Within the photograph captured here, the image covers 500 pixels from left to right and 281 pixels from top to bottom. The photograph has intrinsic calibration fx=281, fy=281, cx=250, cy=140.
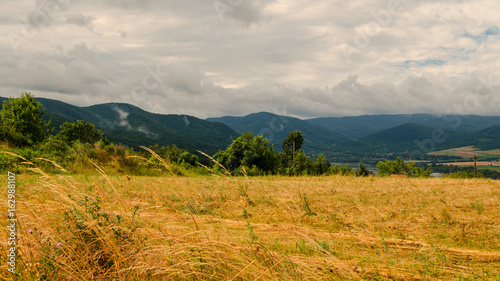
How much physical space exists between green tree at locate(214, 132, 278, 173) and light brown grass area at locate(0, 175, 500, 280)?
34.5 m

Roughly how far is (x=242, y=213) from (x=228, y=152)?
38.1 metres

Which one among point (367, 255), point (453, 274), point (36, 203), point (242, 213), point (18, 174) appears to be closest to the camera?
point (453, 274)

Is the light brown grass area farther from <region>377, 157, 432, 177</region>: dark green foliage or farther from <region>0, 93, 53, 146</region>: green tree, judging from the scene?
<region>377, 157, 432, 177</region>: dark green foliage

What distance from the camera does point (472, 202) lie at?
7.23 meters

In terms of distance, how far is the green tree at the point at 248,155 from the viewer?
4253cm

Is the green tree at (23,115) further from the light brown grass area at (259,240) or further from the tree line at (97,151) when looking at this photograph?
the light brown grass area at (259,240)

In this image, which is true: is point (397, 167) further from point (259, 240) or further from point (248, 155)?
point (259, 240)

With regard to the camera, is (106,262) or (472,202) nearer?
(106,262)

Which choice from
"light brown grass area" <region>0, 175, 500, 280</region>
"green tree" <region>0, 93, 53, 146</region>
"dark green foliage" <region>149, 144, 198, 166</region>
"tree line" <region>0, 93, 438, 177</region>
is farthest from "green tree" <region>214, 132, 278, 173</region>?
"light brown grass area" <region>0, 175, 500, 280</region>

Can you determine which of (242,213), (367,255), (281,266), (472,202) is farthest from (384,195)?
(281,266)

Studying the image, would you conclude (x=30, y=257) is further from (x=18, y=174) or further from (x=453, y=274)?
(x=18, y=174)

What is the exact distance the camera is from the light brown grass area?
2934 millimetres

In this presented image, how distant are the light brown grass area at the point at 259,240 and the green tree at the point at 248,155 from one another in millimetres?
34470

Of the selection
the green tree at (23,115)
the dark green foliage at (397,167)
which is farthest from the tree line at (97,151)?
the dark green foliage at (397,167)
